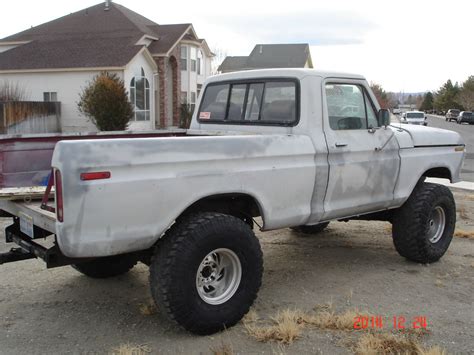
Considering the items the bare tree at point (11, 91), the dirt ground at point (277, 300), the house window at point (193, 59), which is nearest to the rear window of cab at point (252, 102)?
the dirt ground at point (277, 300)

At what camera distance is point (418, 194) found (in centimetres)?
552

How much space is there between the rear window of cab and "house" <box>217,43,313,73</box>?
189 feet

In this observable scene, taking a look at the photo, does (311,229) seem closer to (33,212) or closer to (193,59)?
(33,212)

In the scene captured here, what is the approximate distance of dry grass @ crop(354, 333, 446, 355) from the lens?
3496mm

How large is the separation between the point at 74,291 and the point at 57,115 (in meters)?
24.4

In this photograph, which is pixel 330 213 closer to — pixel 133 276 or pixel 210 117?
pixel 210 117

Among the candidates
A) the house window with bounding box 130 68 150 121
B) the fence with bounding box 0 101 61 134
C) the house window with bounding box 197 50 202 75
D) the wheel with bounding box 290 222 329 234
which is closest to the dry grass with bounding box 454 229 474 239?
the wheel with bounding box 290 222 329 234

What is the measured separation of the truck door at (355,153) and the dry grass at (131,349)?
1.89 meters

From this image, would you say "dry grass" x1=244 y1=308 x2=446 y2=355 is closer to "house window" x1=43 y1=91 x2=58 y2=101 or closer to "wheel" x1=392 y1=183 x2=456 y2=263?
"wheel" x1=392 y1=183 x2=456 y2=263

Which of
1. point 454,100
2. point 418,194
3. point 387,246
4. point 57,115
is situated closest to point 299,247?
point 387,246

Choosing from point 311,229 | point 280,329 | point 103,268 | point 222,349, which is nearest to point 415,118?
point 311,229

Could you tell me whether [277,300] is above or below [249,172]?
below

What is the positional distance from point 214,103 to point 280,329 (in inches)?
102

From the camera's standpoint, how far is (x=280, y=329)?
12.5ft
